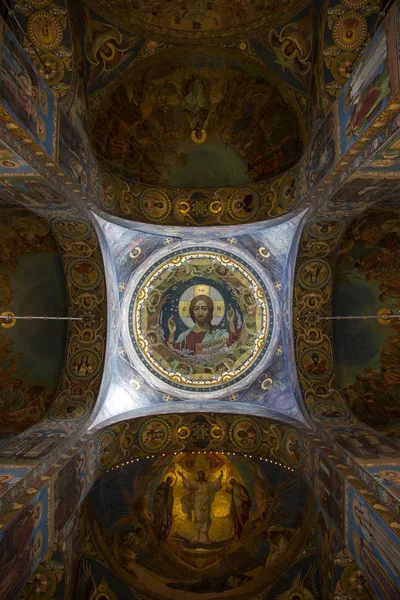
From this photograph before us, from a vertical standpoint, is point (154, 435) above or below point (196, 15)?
below

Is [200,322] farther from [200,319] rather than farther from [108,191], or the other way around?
[108,191]

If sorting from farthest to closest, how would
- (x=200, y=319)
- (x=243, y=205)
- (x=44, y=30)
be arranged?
1. (x=200, y=319)
2. (x=243, y=205)
3. (x=44, y=30)

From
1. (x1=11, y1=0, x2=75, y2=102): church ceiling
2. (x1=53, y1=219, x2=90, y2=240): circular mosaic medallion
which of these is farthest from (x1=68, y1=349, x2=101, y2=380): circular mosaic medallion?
(x1=11, y1=0, x2=75, y2=102): church ceiling

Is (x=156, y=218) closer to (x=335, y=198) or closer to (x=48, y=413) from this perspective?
(x=335, y=198)

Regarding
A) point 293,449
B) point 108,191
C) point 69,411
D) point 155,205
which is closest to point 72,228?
point 108,191

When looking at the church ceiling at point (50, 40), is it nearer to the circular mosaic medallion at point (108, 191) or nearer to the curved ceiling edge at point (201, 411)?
the circular mosaic medallion at point (108, 191)

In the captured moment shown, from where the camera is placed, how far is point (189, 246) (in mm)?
13453

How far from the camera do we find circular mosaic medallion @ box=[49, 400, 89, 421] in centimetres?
1120

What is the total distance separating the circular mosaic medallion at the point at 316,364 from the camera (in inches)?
480

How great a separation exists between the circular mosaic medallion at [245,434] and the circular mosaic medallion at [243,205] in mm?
5550

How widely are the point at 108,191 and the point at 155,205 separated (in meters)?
1.34

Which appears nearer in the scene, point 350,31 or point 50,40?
point 350,31

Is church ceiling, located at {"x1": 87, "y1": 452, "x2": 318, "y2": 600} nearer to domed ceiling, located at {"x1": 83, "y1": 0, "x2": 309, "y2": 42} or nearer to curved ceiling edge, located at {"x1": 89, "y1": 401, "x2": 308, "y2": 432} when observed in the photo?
curved ceiling edge, located at {"x1": 89, "y1": 401, "x2": 308, "y2": 432}

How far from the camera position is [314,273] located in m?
12.1
